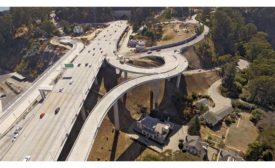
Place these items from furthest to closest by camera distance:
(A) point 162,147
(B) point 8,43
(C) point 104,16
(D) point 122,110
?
(C) point 104,16
(B) point 8,43
(D) point 122,110
(A) point 162,147

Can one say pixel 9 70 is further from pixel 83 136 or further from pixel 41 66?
pixel 83 136

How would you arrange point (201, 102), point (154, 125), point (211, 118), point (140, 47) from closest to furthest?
point (154, 125), point (211, 118), point (201, 102), point (140, 47)

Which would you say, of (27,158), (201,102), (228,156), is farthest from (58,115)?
(201,102)

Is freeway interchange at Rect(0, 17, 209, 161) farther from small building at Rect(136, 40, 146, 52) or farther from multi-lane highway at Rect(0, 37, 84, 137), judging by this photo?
small building at Rect(136, 40, 146, 52)

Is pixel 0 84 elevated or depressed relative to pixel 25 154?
depressed

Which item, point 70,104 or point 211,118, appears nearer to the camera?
point 70,104

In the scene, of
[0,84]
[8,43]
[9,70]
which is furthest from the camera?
[8,43]

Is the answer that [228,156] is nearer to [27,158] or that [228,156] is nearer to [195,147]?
[195,147]

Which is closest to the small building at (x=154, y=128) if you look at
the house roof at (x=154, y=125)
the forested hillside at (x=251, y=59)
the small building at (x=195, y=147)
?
the house roof at (x=154, y=125)

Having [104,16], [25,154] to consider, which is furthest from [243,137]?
[104,16]
